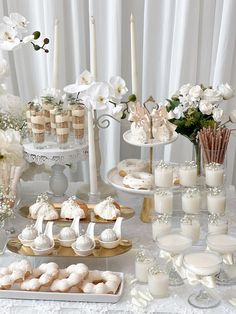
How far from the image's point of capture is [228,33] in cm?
201

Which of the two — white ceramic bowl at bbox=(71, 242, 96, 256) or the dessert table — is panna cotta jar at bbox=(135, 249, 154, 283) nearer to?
the dessert table

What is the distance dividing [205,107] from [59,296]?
66cm

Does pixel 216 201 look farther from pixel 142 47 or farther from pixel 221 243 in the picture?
pixel 142 47

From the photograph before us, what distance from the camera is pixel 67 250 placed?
56.1 inches

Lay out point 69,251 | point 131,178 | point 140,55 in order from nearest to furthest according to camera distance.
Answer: point 69,251 → point 131,178 → point 140,55

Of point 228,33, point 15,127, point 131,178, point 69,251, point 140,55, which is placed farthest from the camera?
point 140,55

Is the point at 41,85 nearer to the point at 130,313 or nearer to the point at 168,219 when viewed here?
the point at 168,219

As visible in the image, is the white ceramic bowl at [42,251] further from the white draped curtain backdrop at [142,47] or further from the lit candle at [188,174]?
the white draped curtain backdrop at [142,47]

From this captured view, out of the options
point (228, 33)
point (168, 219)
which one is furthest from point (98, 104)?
point (228, 33)

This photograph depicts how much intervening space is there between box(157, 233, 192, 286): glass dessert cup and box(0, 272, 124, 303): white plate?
5.1 inches

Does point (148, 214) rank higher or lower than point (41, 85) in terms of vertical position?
lower

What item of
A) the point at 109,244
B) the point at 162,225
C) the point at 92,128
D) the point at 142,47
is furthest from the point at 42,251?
the point at 142,47

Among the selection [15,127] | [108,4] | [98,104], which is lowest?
[15,127]

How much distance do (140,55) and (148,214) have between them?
0.74m
